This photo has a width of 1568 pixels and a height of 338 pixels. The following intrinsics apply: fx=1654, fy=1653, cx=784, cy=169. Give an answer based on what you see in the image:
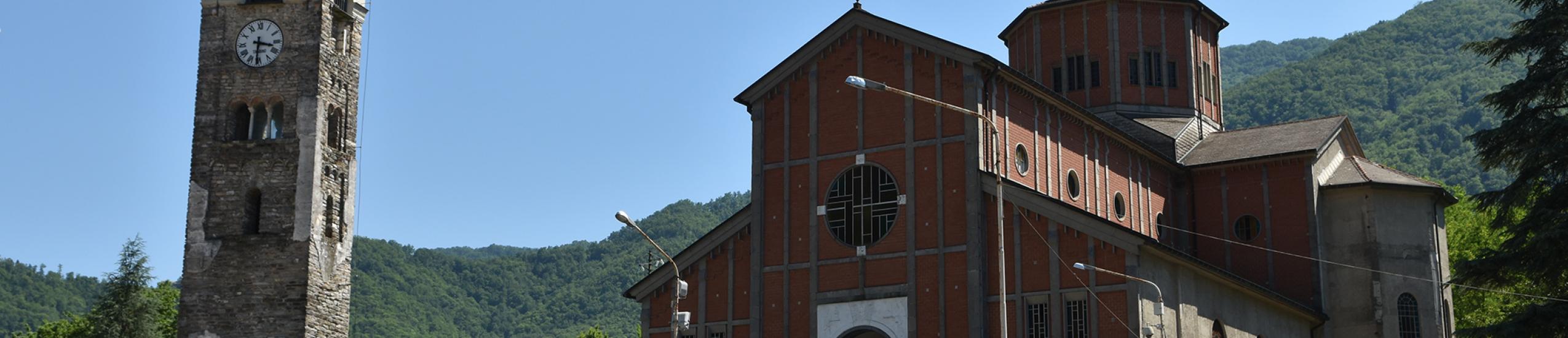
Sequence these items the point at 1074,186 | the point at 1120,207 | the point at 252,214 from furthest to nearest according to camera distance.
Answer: the point at 252,214, the point at 1120,207, the point at 1074,186

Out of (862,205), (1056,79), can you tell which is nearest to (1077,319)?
(862,205)

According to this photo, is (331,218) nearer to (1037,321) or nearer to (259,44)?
(259,44)

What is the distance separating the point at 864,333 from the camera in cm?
4425

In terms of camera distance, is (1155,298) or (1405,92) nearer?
(1155,298)

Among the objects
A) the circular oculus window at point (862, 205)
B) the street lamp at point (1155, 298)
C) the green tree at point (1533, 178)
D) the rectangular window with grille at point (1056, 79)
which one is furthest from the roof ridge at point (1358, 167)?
the green tree at point (1533, 178)

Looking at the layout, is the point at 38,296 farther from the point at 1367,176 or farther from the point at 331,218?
the point at 1367,176

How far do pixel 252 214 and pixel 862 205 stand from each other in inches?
907

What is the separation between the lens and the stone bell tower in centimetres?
5416

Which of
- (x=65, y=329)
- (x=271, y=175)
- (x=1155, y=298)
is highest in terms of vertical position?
(x=271, y=175)

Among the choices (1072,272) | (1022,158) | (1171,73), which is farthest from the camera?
(1171,73)

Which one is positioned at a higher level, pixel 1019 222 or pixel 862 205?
pixel 862 205

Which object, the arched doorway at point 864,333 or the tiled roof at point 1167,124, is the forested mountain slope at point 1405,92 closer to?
the tiled roof at point 1167,124

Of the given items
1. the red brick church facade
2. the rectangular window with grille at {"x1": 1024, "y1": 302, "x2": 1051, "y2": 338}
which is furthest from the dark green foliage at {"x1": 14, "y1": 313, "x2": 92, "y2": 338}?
the rectangular window with grille at {"x1": 1024, "y1": 302, "x2": 1051, "y2": 338}

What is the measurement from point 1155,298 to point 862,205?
26.4 ft
